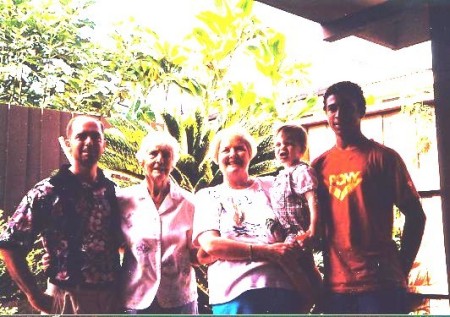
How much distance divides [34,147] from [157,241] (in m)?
1.09

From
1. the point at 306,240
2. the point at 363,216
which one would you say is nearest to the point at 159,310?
the point at 306,240

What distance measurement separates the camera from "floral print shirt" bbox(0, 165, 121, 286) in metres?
1.86

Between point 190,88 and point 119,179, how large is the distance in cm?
70

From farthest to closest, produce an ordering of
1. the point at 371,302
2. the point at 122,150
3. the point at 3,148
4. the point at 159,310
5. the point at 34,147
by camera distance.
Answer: the point at 122,150 → the point at 34,147 → the point at 3,148 → the point at 159,310 → the point at 371,302

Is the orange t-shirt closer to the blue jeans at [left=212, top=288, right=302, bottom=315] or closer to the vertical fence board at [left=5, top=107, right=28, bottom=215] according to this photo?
the blue jeans at [left=212, top=288, right=302, bottom=315]

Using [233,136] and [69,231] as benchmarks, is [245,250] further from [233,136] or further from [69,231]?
[69,231]

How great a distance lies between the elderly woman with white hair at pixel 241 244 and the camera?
1.86m

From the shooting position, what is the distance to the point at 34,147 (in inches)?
104

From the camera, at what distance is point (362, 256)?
1823 millimetres

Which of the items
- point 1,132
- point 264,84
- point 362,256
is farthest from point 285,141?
point 1,132

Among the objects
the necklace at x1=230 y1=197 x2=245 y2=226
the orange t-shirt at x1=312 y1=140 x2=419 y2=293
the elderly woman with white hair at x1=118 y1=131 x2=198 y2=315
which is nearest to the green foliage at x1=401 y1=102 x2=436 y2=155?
the orange t-shirt at x1=312 y1=140 x2=419 y2=293

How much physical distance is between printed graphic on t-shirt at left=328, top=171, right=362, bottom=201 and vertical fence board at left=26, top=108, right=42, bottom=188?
1.50 m

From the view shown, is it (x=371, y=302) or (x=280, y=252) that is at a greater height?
(x=280, y=252)

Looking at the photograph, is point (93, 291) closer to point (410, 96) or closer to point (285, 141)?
point (285, 141)
